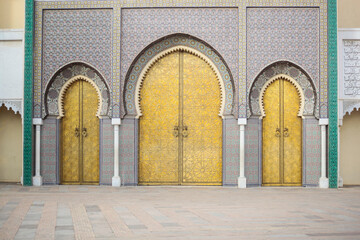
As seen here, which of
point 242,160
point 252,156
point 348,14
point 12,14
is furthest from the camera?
point 12,14

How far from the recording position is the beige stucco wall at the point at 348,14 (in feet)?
29.9

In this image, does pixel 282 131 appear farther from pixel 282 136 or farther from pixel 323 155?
pixel 323 155

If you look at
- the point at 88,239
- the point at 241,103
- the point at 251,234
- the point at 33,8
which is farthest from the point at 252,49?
the point at 88,239

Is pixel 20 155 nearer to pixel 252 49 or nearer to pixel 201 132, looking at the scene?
pixel 201 132

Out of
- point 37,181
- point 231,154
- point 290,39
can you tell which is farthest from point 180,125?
point 37,181

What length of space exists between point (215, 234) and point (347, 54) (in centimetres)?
599

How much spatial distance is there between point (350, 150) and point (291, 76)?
2044 millimetres

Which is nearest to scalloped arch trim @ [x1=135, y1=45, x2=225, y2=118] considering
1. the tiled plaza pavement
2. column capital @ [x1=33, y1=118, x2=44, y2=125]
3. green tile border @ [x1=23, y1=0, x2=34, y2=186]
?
the tiled plaza pavement

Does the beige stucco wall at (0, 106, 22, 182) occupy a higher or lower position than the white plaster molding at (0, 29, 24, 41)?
lower

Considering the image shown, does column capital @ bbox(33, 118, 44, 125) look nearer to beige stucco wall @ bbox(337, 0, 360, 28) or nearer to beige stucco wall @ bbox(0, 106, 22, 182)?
beige stucco wall @ bbox(0, 106, 22, 182)

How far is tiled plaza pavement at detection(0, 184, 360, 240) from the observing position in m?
4.50

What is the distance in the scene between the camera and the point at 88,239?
4211 millimetres

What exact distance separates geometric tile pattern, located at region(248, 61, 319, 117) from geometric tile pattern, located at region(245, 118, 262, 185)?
359 millimetres

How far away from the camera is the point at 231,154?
879 centimetres
